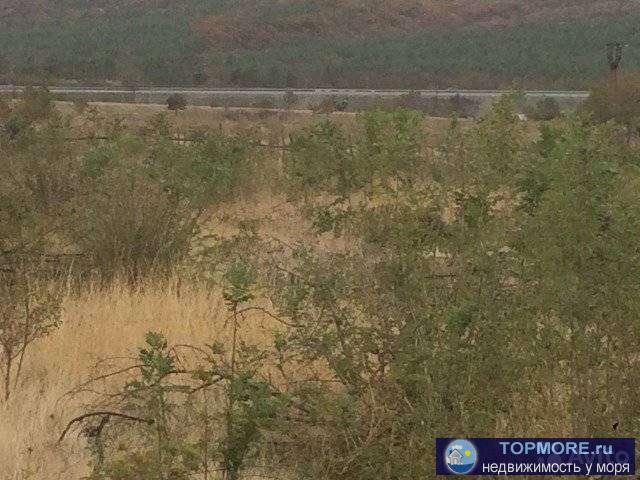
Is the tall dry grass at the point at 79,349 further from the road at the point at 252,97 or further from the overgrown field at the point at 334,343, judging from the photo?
the road at the point at 252,97

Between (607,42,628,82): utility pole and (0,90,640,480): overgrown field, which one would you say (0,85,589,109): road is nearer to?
(607,42,628,82): utility pole

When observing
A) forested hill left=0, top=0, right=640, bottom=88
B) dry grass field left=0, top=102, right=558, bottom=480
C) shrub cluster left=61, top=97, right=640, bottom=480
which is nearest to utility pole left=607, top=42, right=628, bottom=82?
forested hill left=0, top=0, right=640, bottom=88

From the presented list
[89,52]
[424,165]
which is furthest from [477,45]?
[424,165]

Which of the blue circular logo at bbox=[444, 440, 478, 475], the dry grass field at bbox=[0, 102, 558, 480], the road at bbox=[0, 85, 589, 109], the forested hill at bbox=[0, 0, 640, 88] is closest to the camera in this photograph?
the blue circular logo at bbox=[444, 440, 478, 475]

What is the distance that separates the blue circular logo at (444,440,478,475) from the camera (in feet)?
12.5

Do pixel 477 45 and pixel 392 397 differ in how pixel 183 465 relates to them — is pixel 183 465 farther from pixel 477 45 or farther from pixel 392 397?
pixel 477 45

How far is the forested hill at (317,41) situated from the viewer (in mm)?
47688

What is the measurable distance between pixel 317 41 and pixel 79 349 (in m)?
59.3

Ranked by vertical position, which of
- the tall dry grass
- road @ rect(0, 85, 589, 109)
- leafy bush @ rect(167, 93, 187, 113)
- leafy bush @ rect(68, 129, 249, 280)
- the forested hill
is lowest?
the tall dry grass

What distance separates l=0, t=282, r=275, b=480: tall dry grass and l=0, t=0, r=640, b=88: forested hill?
34934 millimetres

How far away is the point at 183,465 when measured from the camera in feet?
13.9

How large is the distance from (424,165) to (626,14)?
2390 inches

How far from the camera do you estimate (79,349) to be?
5945mm

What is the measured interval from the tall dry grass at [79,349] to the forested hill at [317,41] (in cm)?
3493
